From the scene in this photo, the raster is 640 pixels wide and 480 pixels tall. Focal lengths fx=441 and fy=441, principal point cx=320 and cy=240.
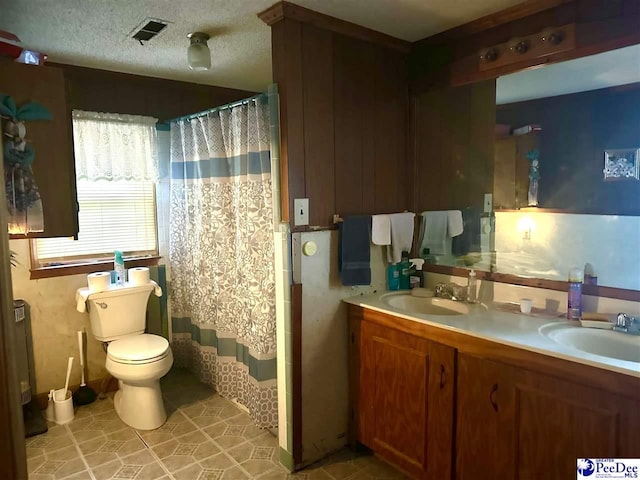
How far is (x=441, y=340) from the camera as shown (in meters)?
1.96

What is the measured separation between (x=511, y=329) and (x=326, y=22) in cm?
172

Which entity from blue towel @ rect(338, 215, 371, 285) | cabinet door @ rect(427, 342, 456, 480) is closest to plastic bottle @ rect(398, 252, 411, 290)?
blue towel @ rect(338, 215, 371, 285)

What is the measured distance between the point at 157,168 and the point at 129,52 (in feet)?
2.84

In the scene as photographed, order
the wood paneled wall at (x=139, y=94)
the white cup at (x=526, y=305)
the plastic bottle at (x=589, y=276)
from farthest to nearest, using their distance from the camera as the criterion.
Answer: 1. the wood paneled wall at (x=139, y=94)
2. the white cup at (x=526, y=305)
3. the plastic bottle at (x=589, y=276)

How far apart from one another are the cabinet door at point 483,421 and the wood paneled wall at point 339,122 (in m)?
1.03

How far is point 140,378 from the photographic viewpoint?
Answer: 265 centimetres

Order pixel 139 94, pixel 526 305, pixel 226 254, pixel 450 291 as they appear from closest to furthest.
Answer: pixel 526 305 < pixel 450 291 < pixel 226 254 < pixel 139 94

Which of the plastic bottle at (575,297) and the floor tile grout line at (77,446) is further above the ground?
the plastic bottle at (575,297)

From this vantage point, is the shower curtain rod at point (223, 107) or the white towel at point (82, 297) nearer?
the shower curtain rod at point (223, 107)

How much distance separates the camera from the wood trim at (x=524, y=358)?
4.75ft

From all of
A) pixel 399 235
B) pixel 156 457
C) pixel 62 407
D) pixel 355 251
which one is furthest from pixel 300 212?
pixel 62 407

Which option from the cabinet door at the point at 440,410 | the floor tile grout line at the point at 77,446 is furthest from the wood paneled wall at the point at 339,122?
the floor tile grout line at the point at 77,446

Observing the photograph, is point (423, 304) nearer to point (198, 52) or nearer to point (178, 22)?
point (198, 52)

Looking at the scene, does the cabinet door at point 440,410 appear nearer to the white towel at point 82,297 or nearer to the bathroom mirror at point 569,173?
the bathroom mirror at point 569,173
